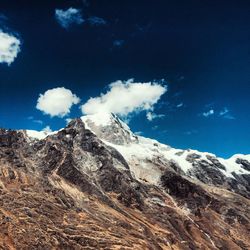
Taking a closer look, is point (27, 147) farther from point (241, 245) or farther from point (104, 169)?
point (241, 245)

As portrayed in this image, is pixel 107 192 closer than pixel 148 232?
No

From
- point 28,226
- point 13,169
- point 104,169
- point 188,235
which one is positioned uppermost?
point 104,169

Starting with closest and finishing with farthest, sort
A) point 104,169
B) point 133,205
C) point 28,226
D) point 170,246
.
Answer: point 28,226, point 170,246, point 133,205, point 104,169

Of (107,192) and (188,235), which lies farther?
(107,192)

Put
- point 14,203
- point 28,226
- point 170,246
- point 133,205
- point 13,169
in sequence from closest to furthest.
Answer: point 28,226
point 14,203
point 170,246
point 13,169
point 133,205

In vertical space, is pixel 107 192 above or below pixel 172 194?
below

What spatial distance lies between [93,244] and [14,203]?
26560 mm

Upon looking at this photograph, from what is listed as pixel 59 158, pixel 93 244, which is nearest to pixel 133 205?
pixel 59 158

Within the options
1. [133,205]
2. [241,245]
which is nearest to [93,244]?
[133,205]

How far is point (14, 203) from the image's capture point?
13375 centimetres

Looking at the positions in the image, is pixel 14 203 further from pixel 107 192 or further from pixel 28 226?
pixel 107 192

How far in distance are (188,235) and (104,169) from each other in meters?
43.4

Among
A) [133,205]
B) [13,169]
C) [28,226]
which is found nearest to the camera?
[28,226]

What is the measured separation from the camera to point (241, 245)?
174125mm
